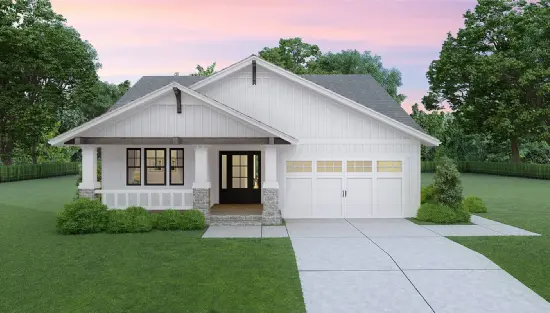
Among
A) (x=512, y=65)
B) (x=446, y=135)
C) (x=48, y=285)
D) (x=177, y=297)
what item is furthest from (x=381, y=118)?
(x=446, y=135)

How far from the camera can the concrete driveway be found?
23.7 ft

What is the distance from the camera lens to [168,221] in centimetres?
1427

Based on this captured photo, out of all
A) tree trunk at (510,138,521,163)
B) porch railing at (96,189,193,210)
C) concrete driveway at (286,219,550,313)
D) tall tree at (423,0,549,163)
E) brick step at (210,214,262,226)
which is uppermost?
tall tree at (423,0,549,163)

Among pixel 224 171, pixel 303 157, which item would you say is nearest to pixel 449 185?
pixel 303 157

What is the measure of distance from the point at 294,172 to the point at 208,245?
6222 millimetres

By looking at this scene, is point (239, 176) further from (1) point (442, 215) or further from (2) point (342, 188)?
(1) point (442, 215)

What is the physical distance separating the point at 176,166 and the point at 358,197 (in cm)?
749

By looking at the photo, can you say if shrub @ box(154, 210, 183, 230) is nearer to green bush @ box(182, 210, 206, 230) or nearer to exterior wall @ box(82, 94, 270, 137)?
green bush @ box(182, 210, 206, 230)

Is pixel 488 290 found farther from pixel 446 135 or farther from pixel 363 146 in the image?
pixel 446 135

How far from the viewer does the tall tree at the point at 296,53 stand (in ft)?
163

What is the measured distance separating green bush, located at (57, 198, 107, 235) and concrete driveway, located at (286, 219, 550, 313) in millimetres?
6294

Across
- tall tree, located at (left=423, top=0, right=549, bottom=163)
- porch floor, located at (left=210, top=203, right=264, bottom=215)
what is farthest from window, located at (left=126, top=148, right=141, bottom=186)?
tall tree, located at (left=423, top=0, right=549, bottom=163)

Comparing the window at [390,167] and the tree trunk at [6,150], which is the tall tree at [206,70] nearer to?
the tree trunk at [6,150]

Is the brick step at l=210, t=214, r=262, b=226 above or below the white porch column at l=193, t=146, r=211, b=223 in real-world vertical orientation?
below
